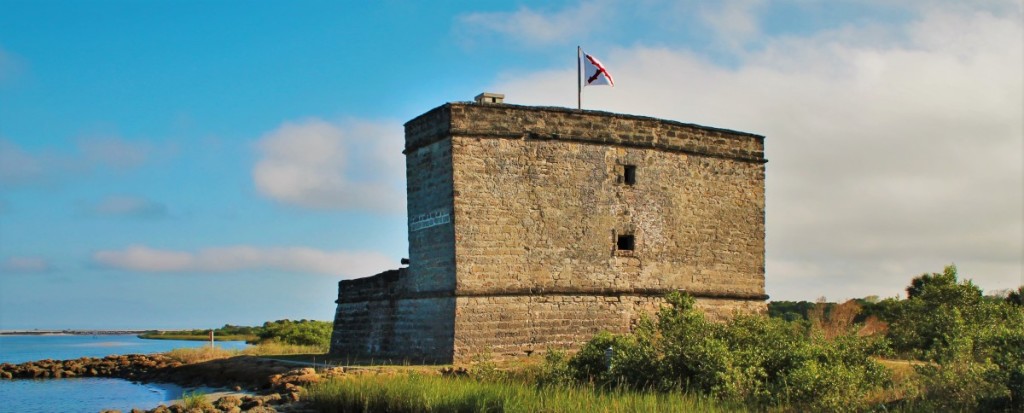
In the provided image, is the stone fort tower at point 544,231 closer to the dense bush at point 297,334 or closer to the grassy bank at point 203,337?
the dense bush at point 297,334

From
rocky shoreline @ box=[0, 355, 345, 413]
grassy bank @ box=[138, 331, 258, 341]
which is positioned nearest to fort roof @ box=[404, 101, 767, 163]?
rocky shoreline @ box=[0, 355, 345, 413]

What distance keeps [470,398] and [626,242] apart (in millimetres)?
8501

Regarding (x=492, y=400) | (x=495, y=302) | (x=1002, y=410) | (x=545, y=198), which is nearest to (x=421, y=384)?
(x=492, y=400)

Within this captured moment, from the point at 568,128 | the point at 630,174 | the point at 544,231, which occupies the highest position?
the point at 568,128

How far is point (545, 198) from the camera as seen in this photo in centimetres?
1919

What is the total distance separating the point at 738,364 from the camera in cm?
1327

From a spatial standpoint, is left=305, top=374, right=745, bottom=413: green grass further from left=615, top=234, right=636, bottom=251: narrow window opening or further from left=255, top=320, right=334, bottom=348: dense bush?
left=255, top=320, right=334, bottom=348: dense bush

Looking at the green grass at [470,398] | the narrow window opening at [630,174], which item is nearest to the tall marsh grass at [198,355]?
the green grass at [470,398]

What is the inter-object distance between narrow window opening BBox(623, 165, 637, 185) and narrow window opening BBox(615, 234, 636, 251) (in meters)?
1.23

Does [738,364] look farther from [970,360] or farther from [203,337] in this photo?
[203,337]

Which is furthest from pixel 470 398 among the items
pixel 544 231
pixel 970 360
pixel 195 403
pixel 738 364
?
pixel 544 231

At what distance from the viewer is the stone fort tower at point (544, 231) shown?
18500mm

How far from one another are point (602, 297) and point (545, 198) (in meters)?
2.50

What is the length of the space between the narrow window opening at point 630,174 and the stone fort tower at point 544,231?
0.11 ft
